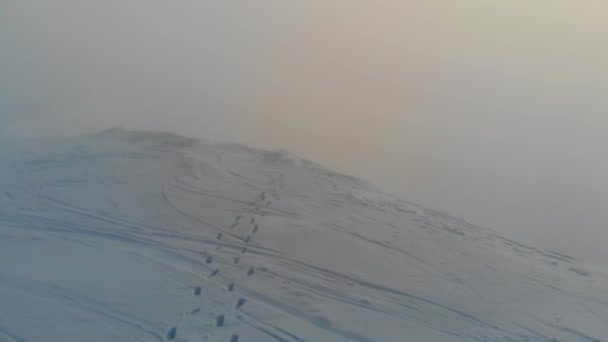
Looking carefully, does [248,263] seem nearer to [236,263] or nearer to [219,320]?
[236,263]

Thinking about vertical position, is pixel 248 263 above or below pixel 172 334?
above

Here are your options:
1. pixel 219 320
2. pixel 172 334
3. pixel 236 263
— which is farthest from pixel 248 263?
pixel 172 334

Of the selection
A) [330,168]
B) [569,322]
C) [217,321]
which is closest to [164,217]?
[217,321]

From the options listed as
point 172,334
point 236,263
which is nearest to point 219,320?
point 172,334

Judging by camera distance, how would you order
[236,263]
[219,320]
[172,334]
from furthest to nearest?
1. [236,263]
2. [219,320]
3. [172,334]

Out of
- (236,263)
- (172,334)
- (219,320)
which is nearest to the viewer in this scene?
(172,334)

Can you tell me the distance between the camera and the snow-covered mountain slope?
4.75 m

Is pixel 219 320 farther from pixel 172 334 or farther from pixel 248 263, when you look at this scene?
pixel 248 263

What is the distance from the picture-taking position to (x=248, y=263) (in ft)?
18.6

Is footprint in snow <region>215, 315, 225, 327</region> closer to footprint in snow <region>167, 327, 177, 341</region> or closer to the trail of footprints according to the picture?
the trail of footprints

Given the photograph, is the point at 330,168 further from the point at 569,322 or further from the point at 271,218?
the point at 569,322

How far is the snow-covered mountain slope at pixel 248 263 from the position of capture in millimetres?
4754

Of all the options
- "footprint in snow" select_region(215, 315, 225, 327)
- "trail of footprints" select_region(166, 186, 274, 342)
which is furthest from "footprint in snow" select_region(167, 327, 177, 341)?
"footprint in snow" select_region(215, 315, 225, 327)

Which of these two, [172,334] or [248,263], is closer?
[172,334]
